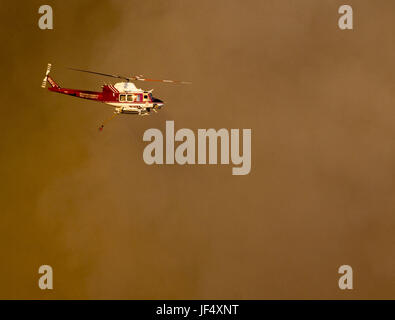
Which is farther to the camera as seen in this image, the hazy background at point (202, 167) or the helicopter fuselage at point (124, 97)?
the hazy background at point (202, 167)

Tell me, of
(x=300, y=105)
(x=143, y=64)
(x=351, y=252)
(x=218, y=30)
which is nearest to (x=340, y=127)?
(x=300, y=105)
